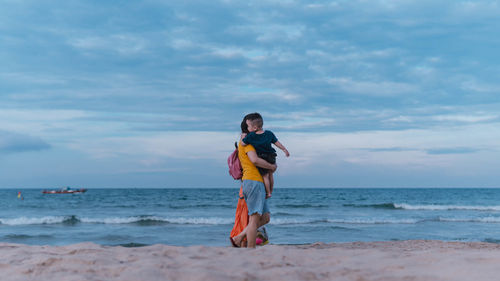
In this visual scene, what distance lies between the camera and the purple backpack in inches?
221

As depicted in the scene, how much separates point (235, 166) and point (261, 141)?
1.88 feet

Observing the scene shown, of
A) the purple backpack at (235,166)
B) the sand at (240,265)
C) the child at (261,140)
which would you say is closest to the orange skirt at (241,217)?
the purple backpack at (235,166)

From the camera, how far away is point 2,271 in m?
3.87

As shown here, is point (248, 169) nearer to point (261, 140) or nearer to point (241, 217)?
point (261, 140)

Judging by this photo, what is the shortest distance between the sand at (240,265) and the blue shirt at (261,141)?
1282 mm

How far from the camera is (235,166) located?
222 inches

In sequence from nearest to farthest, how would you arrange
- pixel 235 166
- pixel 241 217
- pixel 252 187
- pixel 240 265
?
pixel 240 265 < pixel 252 187 < pixel 235 166 < pixel 241 217

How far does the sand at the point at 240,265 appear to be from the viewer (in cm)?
353

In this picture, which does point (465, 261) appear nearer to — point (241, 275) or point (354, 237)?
point (241, 275)

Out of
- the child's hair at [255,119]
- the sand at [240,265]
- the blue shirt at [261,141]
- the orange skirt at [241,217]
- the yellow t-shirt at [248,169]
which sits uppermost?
the child's hair at [255,119]

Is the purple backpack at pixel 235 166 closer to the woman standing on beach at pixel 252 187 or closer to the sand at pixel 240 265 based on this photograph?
the woman standing on beach at pixel 252 187

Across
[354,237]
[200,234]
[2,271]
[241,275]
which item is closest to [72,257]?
[2,271]

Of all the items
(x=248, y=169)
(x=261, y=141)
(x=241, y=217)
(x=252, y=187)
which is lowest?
(x=241, y=217)

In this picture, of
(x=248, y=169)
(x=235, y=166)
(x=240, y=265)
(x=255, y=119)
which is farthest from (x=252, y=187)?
(x=240, y=265)
